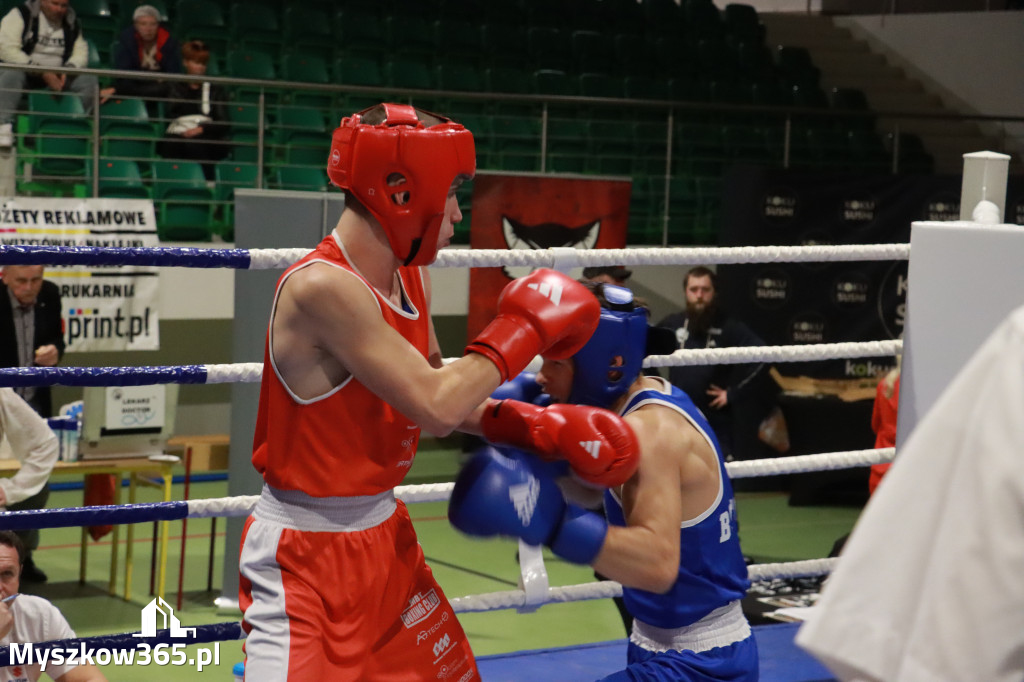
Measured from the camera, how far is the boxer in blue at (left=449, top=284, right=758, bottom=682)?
6.26 ft

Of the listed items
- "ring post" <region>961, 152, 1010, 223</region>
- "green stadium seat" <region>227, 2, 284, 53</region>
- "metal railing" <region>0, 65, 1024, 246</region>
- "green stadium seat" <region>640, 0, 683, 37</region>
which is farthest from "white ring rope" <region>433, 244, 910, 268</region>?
"green stadium seat" <region>640, 0, 683, 37</region>

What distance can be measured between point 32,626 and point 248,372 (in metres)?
1.12

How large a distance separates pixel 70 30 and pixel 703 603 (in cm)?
598

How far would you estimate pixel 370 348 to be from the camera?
174 cm

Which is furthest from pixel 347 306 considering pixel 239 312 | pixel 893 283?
pixel 893 283

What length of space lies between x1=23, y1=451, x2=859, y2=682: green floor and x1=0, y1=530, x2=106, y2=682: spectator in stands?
811 millimetres

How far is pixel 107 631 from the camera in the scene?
452 centimetres

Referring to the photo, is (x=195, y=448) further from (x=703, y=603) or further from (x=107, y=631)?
(x=703, y=603)

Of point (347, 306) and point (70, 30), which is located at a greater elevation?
point (70, 30)

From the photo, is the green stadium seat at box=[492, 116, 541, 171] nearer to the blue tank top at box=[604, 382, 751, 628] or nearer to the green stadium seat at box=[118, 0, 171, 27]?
the green stadium seat at box=[118, 0, 171, 27]

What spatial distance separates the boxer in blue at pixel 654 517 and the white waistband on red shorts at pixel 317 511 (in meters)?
0.14

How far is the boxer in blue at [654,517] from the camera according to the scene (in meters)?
1.91

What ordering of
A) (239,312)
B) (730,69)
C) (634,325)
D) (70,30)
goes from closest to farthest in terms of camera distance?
(634,325) → (239,312) → (70,30) → (730,69)

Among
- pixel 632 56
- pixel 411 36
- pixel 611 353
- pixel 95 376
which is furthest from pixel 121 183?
pixel 611 353
